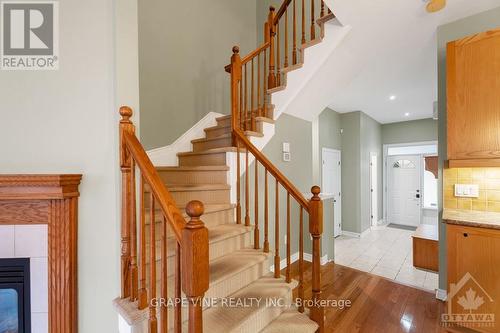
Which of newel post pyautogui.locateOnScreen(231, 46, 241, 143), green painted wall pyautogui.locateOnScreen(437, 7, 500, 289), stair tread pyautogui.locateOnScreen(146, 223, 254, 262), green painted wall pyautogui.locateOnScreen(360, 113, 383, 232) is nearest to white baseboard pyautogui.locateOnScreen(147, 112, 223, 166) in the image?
newel post pyautogui.locateOnScreen(231, 46, 241, 143)

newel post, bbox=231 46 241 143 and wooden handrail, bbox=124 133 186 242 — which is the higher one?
newel post, bbox=231 46 241 143

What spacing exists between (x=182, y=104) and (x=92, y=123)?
179cm

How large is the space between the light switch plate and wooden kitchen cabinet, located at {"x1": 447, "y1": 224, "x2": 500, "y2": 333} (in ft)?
1.85

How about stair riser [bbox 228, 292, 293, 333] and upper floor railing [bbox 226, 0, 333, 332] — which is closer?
stair riser [bbox 228, 292, 293, 333]

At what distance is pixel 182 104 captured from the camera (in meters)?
3.07

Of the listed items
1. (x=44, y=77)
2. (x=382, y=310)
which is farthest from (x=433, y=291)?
(x=44, y=77)

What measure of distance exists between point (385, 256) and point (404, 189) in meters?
3.36

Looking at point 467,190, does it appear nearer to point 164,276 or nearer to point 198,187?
point 198,187

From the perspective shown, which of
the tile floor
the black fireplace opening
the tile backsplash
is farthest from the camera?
the tile floor

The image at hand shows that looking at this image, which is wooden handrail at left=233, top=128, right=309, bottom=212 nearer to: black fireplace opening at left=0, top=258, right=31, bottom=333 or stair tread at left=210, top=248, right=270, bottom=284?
stair tread at left=210, top=248, right=270, bottom=284

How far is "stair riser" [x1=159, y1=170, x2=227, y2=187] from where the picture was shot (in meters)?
2.37

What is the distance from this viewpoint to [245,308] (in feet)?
5.24

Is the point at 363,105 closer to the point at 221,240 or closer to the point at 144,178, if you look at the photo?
the point at 221,240

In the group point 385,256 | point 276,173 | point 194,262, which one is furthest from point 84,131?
point 385,256
